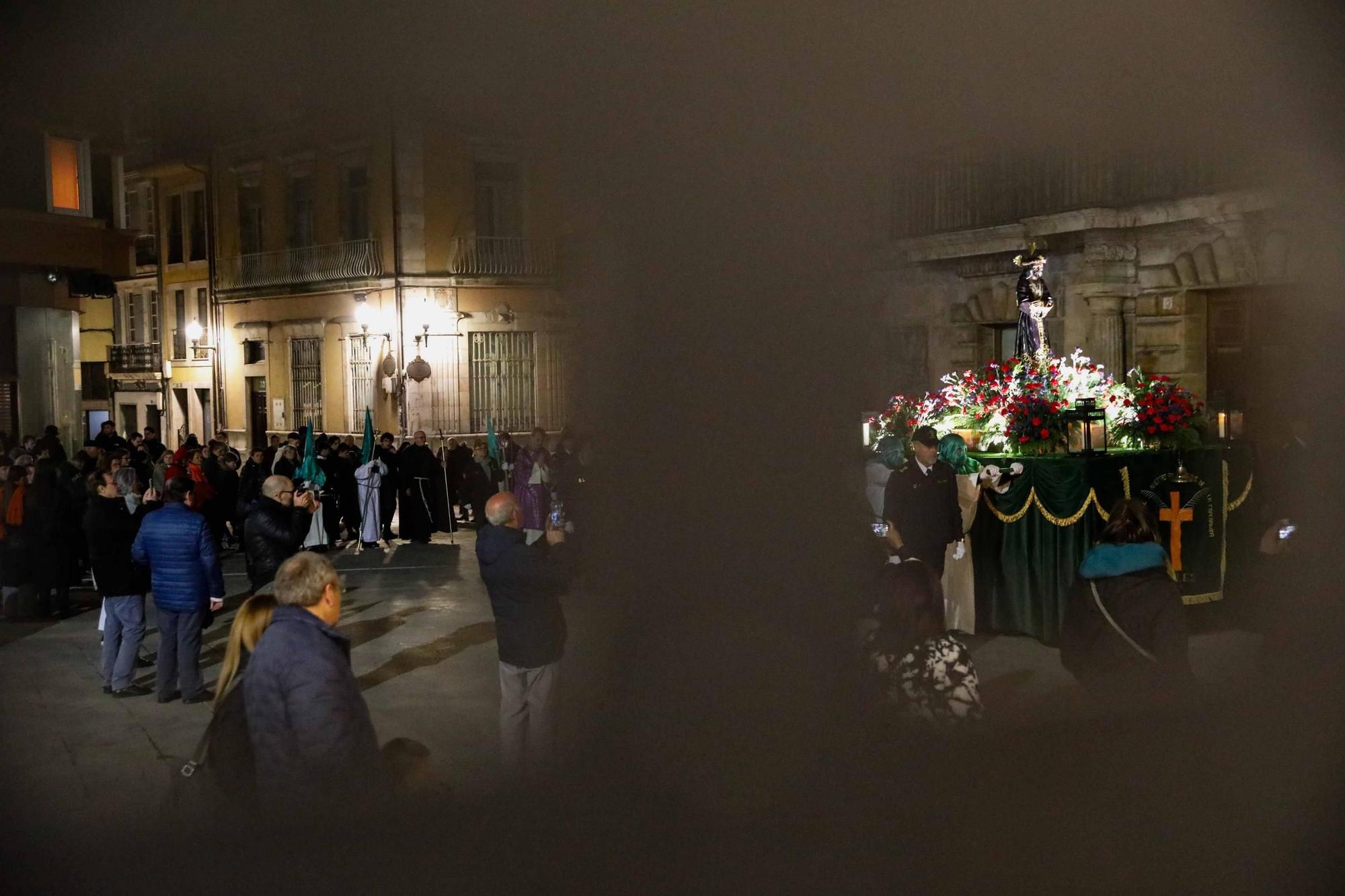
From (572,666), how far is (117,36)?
2.64 meters

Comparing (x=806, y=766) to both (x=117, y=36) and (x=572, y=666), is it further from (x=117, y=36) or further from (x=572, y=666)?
(x=117, y=36)

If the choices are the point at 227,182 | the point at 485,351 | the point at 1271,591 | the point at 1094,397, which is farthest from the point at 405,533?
the point at 227,182

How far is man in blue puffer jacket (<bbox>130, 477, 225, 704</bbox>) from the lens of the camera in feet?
24.0

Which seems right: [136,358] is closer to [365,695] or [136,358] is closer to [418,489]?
[418,489]

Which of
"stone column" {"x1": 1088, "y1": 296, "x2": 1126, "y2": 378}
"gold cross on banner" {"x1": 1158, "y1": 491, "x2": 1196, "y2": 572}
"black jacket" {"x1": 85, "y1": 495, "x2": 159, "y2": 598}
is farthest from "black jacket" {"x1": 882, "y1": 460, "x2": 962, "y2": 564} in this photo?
"stone column" {"x1": 1088, "y1": 296, "x2": 1126, "y2": 378}

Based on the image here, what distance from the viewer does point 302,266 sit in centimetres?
2548

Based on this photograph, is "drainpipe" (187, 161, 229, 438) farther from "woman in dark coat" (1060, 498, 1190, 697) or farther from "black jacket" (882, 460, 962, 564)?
"woman in dark coat" (1060, 498, 1190, 697)

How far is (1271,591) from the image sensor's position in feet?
26.2

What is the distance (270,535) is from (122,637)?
41.7 inches

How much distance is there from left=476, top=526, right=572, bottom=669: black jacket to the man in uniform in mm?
2827

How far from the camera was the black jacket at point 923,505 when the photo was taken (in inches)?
294

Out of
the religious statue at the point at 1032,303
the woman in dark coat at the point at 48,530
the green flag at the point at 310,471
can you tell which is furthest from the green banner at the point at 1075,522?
the green flag at the point at 310,471

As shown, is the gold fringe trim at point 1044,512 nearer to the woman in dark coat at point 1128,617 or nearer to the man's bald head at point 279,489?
the woman in dark coat at point 1128,617

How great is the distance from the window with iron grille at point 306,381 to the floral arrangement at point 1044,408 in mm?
18290
